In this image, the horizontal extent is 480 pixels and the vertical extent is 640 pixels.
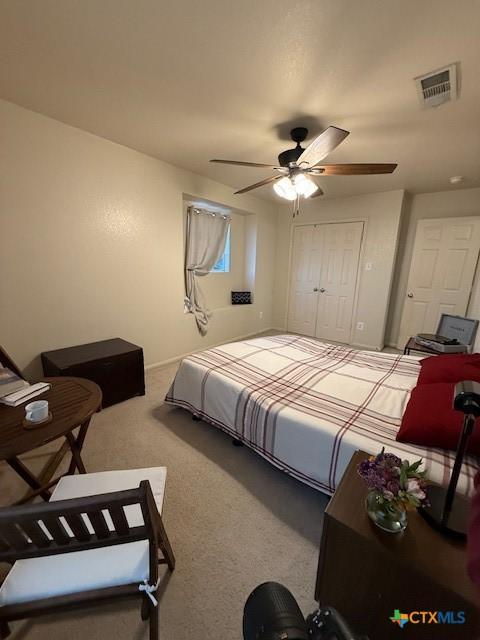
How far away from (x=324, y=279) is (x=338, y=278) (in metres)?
0.24

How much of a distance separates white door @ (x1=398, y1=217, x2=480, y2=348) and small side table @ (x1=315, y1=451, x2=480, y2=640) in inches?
149

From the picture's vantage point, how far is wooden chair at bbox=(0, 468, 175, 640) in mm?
676

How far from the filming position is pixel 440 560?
748mm

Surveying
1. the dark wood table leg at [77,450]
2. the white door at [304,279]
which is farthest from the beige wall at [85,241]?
the white door at [304,279]

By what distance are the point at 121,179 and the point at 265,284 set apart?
2.93 m

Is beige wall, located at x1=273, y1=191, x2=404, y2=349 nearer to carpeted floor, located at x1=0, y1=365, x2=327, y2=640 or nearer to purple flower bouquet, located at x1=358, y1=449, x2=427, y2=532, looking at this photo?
carpeted floor, located at x1=0, y1=365, x2=327, y2=640

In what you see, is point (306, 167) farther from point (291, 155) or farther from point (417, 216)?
point (417, 216)

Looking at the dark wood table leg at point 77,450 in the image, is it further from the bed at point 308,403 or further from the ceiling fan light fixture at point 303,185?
the ceiling fan light fixture at point 303,185

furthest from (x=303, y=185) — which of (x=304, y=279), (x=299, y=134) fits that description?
(x=304, y=279)

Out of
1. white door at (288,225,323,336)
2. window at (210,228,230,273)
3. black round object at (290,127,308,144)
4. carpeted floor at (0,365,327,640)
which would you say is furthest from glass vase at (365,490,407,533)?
white door at (288,225,323,336)

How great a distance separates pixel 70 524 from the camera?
0.71 m

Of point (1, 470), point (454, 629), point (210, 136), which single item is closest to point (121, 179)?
Answer: point (210, 136)

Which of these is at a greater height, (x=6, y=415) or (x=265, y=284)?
(x=265, y=284)

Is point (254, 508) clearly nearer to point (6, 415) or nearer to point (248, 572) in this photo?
point (248, 572)
